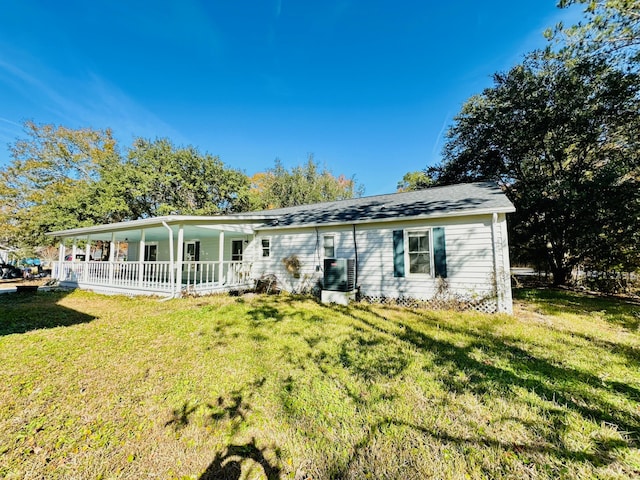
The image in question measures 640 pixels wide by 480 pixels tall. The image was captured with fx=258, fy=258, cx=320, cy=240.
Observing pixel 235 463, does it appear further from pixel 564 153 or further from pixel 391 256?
pixel 564 153

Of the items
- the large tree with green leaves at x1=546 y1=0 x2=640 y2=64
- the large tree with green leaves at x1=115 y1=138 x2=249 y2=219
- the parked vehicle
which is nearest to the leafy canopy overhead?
the large tree with green leaves at x1=115 y1=138 x2=249 y2=219

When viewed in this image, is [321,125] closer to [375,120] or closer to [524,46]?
[375,120]

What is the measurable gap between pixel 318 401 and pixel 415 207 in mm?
7416

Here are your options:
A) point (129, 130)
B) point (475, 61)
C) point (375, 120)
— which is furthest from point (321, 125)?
point (129, 130)

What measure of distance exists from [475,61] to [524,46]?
2011 millimetres

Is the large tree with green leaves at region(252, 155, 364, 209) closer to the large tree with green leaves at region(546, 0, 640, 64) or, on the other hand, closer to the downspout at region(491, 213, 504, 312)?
the large tree with green leaves at region(546, 0, 640, 64)

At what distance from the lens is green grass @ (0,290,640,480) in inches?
84.4

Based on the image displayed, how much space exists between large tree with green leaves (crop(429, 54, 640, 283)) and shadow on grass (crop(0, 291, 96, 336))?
17018 mm

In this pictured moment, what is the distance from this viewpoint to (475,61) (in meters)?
12.8

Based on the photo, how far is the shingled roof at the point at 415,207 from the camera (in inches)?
296

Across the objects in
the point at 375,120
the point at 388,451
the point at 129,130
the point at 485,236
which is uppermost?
the point at 129,130

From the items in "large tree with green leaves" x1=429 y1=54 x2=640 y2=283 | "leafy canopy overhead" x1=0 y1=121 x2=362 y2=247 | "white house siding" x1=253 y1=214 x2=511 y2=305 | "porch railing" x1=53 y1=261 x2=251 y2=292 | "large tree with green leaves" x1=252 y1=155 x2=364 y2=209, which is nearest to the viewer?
"white house siding" x1=253 y1=214 x2=511 y2=305

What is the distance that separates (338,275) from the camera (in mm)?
8500

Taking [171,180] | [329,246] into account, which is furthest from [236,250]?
[171,180]
